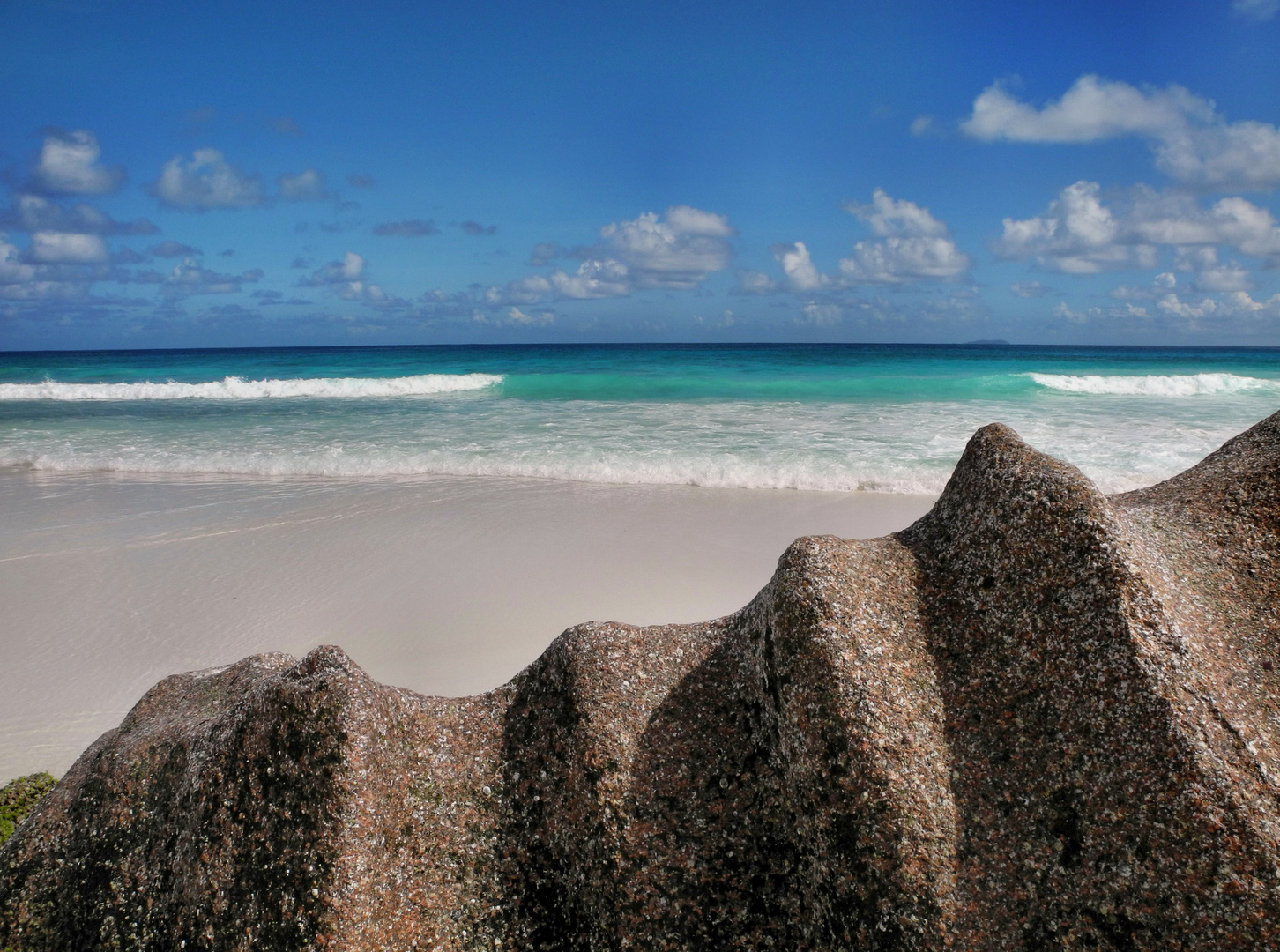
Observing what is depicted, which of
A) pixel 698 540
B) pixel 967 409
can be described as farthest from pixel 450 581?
pixel 967 409

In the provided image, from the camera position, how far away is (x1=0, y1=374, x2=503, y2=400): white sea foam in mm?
31547

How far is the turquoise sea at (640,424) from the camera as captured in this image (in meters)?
12.8

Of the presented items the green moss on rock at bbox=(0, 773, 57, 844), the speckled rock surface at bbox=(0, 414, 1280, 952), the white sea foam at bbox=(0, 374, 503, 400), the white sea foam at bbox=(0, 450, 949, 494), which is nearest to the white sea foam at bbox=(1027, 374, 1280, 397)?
the white sea foam at bbox=(0, 450, 949, 494)

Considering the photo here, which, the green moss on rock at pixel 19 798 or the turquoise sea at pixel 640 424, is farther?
the turquoise sea at pixel 640 424

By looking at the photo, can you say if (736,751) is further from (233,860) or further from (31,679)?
(31,679)

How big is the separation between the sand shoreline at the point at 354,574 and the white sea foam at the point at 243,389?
2114 centimetres

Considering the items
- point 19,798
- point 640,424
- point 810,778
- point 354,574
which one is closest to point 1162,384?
point 640,424

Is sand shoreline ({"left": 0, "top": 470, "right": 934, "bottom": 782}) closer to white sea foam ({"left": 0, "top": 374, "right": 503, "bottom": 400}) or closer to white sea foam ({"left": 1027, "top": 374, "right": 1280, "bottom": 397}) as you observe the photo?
white sea foam ({"left": 0, "top": 374, "right": 503, "bottom": 400})

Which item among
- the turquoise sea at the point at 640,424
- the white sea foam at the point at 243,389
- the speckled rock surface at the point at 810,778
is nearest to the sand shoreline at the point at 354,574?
the turquoise sea at the point at 640,424

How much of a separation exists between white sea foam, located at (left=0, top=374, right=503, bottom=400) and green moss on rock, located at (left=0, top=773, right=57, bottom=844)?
91.6 ft

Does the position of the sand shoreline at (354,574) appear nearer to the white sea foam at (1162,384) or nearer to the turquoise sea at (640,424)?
the turquoise sea at (640,424)

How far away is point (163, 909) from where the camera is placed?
84.7 inches

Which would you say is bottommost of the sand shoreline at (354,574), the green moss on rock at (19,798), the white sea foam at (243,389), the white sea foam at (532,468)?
the green moss on rock at (19,798)

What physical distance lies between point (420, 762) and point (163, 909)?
777mm
